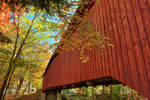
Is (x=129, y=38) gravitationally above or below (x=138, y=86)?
above

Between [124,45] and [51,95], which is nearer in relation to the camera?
[124,45]

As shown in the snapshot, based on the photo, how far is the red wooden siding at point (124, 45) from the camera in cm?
327

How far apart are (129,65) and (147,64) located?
1.69 feet

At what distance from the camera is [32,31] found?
24.8 ft

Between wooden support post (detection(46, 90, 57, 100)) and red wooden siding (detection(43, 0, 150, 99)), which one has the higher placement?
red wooden siding (detection(43, 0, 150, 99))

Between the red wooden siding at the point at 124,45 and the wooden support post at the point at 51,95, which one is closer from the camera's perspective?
the red wooden siding at the point at 124,45

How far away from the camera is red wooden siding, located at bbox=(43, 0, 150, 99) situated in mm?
3270

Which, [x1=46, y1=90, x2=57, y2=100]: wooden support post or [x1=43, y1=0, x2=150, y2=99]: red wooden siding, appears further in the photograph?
[x1=46, y1=90, x2=57, y2=100]: wooden support post

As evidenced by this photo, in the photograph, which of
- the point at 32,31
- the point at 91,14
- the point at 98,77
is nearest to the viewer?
the point at 98,77

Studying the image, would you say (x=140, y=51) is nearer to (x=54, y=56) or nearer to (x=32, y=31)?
(x=32, y=31)

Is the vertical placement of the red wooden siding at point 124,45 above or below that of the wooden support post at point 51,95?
above

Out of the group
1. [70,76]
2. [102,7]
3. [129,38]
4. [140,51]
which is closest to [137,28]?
[129,38]

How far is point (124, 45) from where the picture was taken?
3830mm

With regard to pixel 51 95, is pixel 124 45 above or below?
above
